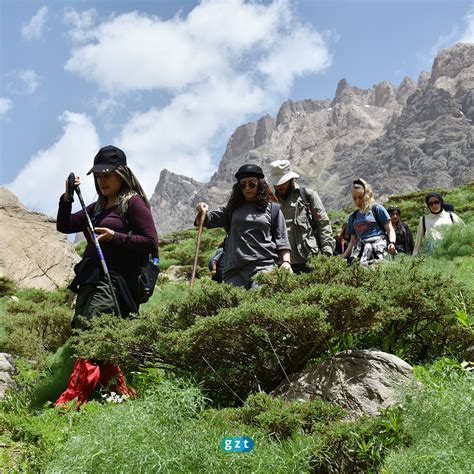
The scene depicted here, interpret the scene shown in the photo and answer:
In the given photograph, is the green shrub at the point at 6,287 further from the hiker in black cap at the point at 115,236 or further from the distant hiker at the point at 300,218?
the hiker in black cap at the point at 115,236

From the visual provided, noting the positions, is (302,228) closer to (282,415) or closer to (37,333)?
(282,415)

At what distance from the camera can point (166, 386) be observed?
3.37 metres

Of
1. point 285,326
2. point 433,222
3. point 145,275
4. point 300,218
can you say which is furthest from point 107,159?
point 433,222

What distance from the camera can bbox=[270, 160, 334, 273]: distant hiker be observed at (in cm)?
620

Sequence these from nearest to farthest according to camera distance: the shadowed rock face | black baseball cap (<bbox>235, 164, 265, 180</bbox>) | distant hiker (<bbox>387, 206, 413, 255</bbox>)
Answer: black baseball cap (<bbox>235, 164, 265, 180</bbox>) < distant hiker (<bbox>387, 206, 413, 255</bbox>) < the shadowed rock face

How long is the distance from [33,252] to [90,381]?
1048 centimetres

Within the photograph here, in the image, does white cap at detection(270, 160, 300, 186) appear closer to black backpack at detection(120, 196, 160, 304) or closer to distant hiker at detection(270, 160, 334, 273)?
distant hiker at detection(270, 160, 334, 273)

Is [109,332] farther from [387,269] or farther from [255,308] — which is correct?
[387,269]

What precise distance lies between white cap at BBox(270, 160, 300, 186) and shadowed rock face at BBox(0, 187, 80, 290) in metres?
8.21

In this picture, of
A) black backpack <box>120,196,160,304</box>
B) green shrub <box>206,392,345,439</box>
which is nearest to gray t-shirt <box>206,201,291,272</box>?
black backpack <box>120,196,160,304</box>

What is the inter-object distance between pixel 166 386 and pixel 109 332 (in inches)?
27.5

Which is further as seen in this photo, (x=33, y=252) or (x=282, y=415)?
(x=33, y=252)

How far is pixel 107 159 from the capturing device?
455 centimetres

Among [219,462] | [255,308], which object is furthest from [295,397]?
[219,462]
